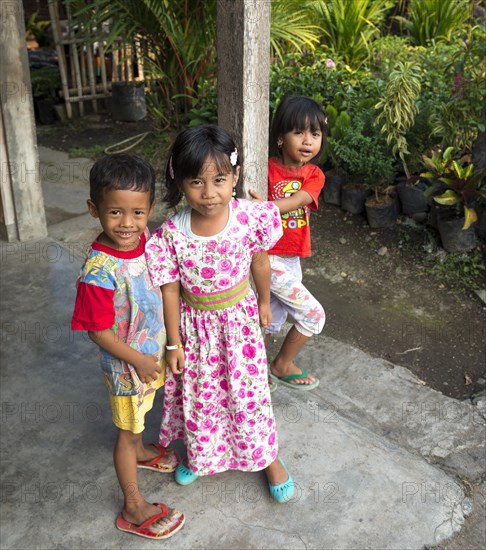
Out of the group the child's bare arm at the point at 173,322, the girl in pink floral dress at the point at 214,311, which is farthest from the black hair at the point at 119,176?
the child's bare arm at the point at 173,322

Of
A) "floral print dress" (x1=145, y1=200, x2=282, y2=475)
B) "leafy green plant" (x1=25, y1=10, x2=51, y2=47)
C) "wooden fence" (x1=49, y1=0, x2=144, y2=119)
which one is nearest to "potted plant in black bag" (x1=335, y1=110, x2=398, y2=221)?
"floral print dress" (x1=145, y1=200, x2=282, y2=475)

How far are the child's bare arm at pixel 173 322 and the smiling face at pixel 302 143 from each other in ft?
2.70

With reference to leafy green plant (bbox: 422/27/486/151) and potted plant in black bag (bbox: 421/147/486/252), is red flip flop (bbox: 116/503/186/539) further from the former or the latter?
leafy green plant (bbox: 422/27/486/151)

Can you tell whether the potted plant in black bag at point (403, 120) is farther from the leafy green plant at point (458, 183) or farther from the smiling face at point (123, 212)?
the smiling face at point (123, 212)

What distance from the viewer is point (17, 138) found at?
419cm

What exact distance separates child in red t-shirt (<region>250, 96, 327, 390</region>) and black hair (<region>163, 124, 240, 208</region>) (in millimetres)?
587

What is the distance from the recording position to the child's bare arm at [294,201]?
261 centimetres

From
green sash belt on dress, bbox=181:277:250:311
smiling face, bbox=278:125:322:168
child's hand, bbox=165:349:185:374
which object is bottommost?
child's hand, bbox=165:349:185:374

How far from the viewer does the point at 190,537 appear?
7.43 feet

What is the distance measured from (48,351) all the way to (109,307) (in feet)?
4.88

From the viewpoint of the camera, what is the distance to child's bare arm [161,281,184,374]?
7.14 feet

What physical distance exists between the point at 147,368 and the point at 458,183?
3022mm

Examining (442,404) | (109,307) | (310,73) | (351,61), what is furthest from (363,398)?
(351,61)

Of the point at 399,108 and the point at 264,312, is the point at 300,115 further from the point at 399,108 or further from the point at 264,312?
the point at 399,108
